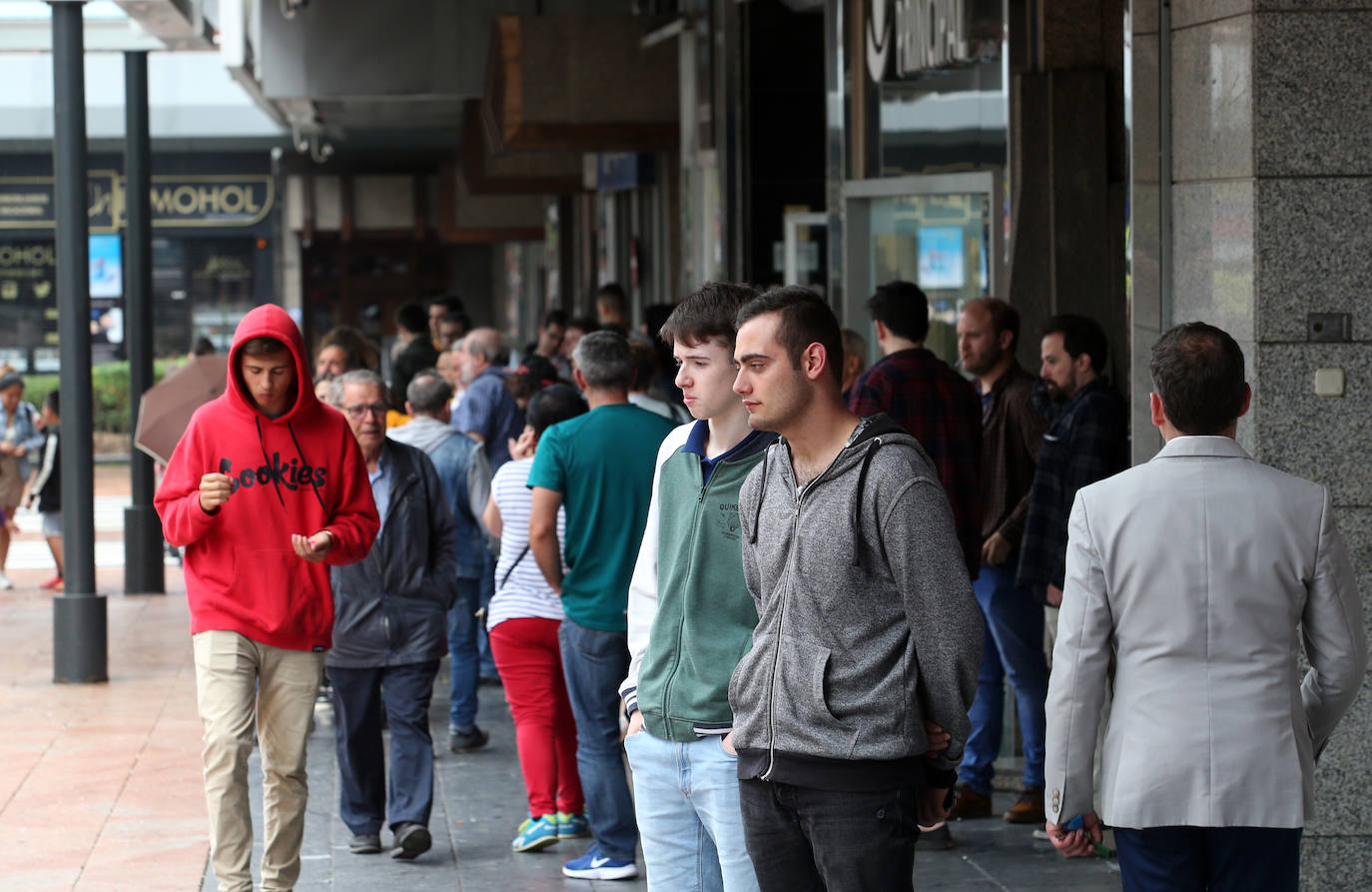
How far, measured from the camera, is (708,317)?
13.4 feet

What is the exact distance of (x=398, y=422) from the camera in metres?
9.93

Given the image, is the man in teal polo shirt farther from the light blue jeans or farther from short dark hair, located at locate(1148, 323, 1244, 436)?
short dark hair, located at locate(1148, 323, 1244, 436)

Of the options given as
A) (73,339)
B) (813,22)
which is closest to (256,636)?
(73,339)

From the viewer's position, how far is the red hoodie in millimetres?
5688

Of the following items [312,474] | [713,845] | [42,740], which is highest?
[312,474]

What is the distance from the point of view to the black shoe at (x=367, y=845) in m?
6.90

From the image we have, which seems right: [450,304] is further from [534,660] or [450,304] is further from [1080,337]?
[1080,337]

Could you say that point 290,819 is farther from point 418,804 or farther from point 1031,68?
point 1031,68

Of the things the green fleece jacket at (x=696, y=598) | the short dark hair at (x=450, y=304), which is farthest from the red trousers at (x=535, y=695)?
the short dark hair at (x=450, y=304)

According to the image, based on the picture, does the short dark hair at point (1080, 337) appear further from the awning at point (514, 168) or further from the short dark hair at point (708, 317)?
the awning at point (514, 168)

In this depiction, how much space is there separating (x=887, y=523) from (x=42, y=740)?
685 centimetres

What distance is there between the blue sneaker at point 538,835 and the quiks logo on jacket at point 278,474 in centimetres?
179

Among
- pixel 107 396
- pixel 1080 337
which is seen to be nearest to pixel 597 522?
pixel 1080 337

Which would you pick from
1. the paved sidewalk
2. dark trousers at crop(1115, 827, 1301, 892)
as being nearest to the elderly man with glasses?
the paved sidewalk
